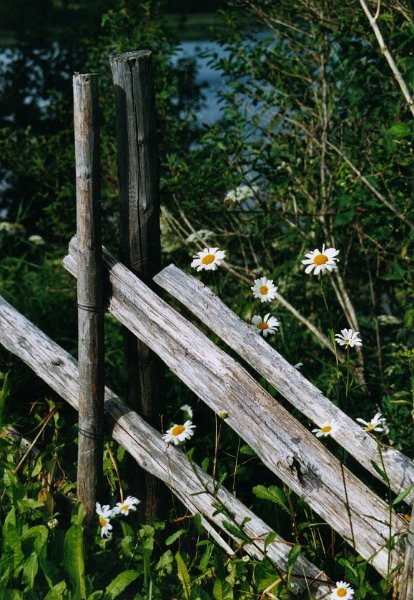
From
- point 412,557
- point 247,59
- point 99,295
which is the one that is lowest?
point 412,557

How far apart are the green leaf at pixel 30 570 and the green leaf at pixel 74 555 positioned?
85 millimetres

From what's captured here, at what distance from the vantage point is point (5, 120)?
19.6 feet

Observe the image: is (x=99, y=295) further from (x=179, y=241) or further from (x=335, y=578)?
(x=179, y=241)

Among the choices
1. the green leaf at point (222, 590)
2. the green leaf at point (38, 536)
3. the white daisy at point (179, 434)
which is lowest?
the green leaf at point (222, 590)

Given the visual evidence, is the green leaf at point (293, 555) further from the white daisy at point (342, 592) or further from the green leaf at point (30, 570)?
the green leaf at point (30, 570)

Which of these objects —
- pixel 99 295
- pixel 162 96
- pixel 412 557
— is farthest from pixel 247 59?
pixel 412 557

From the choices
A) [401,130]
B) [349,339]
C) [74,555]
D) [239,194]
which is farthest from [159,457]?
[239,194]

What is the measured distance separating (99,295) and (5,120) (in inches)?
136

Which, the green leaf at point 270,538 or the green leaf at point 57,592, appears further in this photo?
the green leaf at point 57,592

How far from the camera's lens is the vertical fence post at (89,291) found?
8.85 feet

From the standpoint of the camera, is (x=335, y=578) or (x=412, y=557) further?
(x=335, y=578)

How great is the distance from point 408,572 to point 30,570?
1.04m

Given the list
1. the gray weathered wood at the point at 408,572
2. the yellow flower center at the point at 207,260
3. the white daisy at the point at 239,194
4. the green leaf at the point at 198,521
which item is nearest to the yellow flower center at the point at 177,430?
the green leaf at the point at 198,521

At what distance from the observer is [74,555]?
2709 mm
